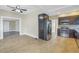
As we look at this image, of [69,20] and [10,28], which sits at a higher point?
[69,20]

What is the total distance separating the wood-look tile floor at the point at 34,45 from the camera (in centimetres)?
208

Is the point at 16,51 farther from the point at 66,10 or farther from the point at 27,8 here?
the point at 66,10

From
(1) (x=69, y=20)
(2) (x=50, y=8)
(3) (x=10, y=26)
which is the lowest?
(3) (x=10, y=26)

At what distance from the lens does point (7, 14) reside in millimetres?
2068

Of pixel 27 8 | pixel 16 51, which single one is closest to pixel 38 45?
pixel 16 51

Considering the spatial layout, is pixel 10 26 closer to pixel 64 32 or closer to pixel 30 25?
pixel 30 25

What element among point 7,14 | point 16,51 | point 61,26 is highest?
point 7,14

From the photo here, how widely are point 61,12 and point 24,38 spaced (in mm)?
891

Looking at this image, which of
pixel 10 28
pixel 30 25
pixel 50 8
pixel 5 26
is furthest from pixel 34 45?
pixel 50 8

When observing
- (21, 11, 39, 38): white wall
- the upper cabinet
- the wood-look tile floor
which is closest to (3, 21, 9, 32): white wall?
the wood-look tile floor

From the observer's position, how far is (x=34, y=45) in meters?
2.12

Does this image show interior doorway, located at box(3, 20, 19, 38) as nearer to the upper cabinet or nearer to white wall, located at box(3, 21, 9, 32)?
white wall, located at box(3, 21, 9, 32)

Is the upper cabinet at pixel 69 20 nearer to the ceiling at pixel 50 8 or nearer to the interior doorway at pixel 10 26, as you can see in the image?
the ceiling at pixel 50 8

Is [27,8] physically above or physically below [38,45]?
above
